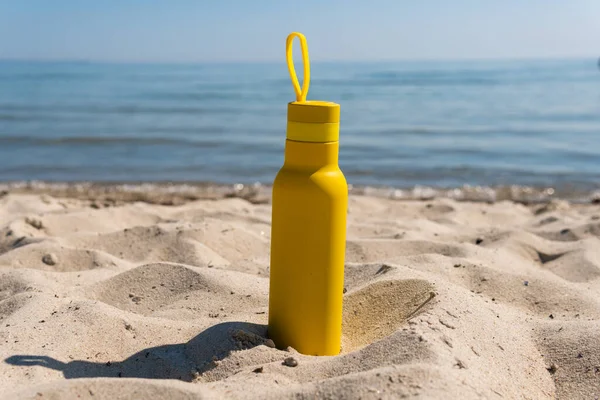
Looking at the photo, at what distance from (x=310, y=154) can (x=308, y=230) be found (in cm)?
24

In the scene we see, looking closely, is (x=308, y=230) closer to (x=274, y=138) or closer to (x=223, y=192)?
(x=223, y=192)

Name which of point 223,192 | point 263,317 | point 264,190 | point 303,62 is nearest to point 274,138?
point 264,190

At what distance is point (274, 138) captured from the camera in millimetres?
10492

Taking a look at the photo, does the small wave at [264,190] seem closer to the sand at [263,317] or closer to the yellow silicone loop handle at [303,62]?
the sand at [263,317]

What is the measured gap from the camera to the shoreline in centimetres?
625

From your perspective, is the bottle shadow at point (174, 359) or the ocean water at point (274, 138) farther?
the ocean water at point (274, 138)

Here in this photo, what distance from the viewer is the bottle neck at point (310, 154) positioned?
2037mm

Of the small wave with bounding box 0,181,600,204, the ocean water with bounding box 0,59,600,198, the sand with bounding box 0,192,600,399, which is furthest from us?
the ocean water with bounding box 0,59,600,198

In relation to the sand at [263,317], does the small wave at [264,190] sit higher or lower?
lower

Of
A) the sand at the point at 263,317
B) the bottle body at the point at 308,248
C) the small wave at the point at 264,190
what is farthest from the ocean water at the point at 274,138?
the bottle body at the point at 308,248

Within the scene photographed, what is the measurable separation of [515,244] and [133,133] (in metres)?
8.21

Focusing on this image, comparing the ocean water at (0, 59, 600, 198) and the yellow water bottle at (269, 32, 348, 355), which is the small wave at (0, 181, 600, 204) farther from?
the yellow water bottle at (269, 32, 348, 355)

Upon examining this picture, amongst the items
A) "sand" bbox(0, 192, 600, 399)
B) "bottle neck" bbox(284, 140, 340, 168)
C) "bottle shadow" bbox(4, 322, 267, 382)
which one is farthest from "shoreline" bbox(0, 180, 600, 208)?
"bottle neck" bbox(284, 140, 340, 168)

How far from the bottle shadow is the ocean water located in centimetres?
532
